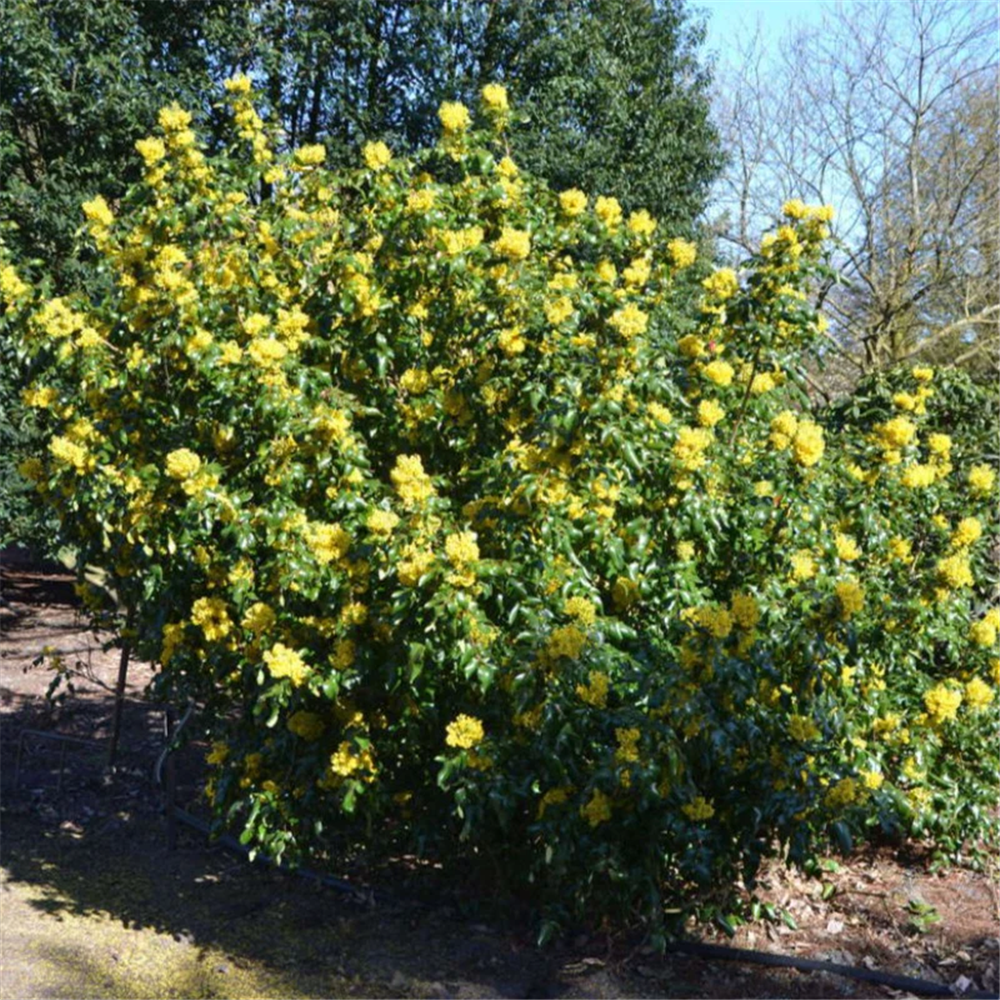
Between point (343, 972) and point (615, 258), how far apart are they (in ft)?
8.59

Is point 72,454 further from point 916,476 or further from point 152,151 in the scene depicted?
point 916,476

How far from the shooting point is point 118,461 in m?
4.05

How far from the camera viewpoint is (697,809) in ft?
10.6

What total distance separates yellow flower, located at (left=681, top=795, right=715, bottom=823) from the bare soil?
683 mm

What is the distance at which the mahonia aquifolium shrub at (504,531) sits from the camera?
3244mm

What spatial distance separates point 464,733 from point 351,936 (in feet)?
3.77

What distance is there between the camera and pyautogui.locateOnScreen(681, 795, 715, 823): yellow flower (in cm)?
321

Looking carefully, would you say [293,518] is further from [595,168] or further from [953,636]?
[595,168]

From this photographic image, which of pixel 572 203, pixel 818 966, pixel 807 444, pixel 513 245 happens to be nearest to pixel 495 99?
pixel 572 203

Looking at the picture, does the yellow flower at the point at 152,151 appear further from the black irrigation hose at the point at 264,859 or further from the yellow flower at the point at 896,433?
the yellow flower at the point at 896,433

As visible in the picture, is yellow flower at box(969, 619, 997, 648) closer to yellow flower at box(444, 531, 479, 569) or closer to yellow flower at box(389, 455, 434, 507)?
yellow flower at box(444, 531, 479, 569)

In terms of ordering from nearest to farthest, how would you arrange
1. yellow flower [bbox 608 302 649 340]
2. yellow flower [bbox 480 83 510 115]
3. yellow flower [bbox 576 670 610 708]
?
yellow flower [bbox 576 670 610 708] → yellow flower [bbox 608 302 649 340] → yellow flower [bbox 480 83 510 115]

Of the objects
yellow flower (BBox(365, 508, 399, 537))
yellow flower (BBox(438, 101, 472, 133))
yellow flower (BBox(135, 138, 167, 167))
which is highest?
yellow flower (BBox(438, 101, 472, 133))

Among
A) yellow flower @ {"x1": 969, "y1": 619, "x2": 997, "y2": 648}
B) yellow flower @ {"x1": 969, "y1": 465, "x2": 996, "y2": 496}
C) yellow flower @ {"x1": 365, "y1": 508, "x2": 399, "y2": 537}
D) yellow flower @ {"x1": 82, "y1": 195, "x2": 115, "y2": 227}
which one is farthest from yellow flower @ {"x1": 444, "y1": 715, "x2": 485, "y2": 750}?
yellow flower @ {"x1": 82, "y1": 195, "x2": 115, "y2": 227}
